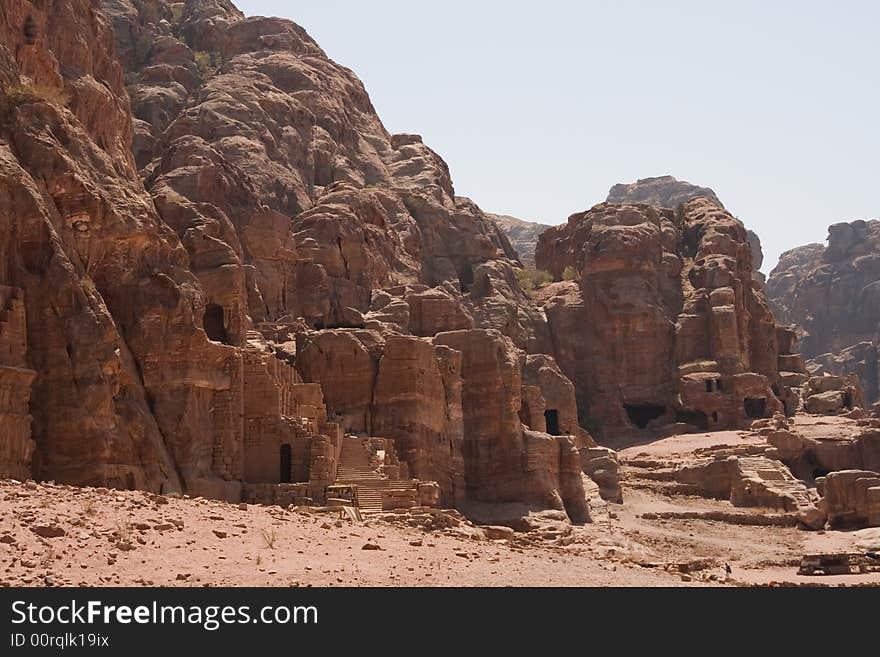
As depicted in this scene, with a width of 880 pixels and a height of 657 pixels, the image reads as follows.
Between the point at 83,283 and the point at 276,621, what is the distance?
19378mm

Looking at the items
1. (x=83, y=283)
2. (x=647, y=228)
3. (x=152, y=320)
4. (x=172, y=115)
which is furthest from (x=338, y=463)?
(x=647, y=228)

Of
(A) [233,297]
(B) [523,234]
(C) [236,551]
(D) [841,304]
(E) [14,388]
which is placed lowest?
(C) [236,551]

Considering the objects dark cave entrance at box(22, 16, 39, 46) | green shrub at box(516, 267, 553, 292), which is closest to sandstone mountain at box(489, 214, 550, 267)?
green shrub at box(516, 267, 553, 292)

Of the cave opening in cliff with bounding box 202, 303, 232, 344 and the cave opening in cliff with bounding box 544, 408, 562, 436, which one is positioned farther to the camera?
the cave opening in cliff with bounding box 544, 408, 562, 436

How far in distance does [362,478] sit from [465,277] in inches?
1750

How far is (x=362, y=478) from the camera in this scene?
41531 millimetres

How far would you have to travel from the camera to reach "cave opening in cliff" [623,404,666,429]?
89312 mm

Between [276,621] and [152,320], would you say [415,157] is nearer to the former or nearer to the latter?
[152,320]

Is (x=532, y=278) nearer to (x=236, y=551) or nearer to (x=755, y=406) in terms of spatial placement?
(x=755, y=406)

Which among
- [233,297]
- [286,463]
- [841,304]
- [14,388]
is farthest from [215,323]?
[841,304]

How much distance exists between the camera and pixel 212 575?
75.6ft

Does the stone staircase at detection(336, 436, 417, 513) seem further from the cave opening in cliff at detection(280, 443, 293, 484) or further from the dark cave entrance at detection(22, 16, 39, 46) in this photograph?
the dark cave entrance at detection(22, 16, 39, 46)

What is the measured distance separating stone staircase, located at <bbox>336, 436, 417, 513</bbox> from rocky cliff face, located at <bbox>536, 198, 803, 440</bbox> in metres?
44.8

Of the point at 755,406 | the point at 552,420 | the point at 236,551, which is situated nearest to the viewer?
the point at 236,551
